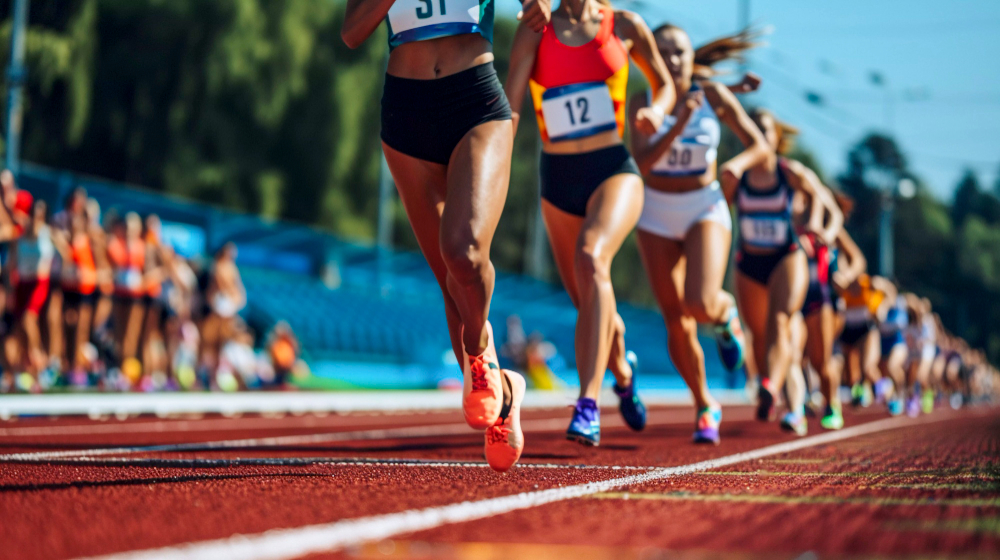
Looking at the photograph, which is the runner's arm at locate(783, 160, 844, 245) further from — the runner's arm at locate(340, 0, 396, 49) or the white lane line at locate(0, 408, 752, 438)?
the runner's arm at locate(340, 0, 396, 49)

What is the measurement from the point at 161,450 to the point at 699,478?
2.98 metres

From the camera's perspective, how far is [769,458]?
5.62 meters

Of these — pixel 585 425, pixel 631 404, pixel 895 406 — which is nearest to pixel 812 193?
pixel 631 404

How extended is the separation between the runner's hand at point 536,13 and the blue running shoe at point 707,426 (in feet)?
10.3

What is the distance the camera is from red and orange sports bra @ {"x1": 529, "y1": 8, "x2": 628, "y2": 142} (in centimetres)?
661

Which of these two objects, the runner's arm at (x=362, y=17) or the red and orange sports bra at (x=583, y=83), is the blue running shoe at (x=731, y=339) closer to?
the red and orange sports bra at (x=583, y=83)

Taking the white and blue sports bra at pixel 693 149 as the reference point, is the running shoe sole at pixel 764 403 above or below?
below

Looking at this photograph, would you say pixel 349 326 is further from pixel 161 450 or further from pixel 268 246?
pixel 161 450

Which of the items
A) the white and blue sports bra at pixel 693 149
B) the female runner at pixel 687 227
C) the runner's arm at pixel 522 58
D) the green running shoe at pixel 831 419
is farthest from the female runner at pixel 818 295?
the runner's arm at pixel 522 58

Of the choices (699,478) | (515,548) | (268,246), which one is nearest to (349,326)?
(268,246)

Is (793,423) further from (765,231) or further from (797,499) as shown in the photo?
(797,499)

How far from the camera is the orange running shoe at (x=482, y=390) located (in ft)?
15.0

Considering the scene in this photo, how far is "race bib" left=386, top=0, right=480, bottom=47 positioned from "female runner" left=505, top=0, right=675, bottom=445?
1.53 meters

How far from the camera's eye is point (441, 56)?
484cm
